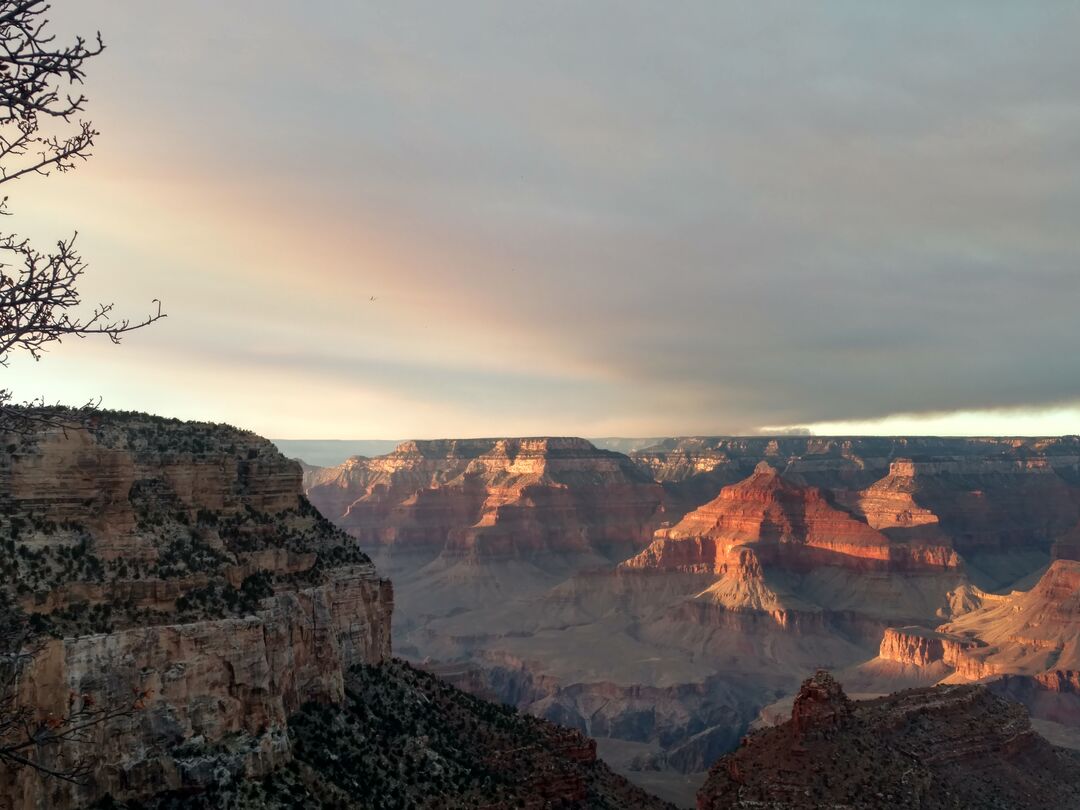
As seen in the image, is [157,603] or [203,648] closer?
[203,648]

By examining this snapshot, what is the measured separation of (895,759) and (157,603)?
4094cm

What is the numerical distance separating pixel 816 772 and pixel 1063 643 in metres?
122

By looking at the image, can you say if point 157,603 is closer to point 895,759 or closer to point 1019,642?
point 895,759

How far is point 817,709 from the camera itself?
184 ft

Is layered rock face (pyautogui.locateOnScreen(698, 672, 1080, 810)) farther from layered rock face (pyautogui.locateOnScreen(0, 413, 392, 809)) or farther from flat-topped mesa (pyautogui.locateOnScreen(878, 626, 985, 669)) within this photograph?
flat-topped mesa (pyautogui.locateOnScreen(878, 626, 985, 669))

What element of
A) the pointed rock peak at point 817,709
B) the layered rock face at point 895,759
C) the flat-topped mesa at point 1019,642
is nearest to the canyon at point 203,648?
the layered rock face at point 895,759

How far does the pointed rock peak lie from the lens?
56.0 meters

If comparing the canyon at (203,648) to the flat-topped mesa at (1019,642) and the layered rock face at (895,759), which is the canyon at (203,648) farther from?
the flat-topped mesa at (1019,642)

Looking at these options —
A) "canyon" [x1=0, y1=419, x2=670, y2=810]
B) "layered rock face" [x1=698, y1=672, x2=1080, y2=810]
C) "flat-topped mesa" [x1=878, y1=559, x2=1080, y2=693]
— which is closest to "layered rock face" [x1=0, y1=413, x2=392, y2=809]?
"canyon" [x1=0, y1=419, x2=670, y2=810]

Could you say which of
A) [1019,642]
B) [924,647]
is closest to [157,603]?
[924,647]

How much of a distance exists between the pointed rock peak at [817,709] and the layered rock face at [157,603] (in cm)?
2533

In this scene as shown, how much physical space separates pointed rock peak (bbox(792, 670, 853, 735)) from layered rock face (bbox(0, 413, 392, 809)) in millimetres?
25328

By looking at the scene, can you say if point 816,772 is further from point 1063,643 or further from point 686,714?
point 1063,643

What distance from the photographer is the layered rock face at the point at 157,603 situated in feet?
110
